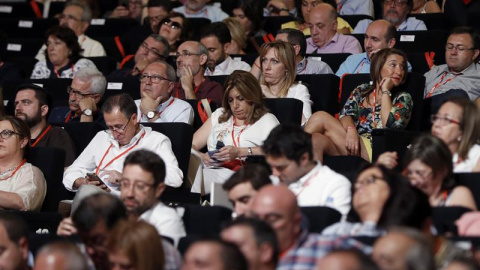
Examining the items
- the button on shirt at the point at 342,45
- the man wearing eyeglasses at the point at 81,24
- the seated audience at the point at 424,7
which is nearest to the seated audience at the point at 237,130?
the button on shirt at the point at 342,45

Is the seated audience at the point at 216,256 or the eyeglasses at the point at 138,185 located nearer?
the seated audience at the point at 216,256

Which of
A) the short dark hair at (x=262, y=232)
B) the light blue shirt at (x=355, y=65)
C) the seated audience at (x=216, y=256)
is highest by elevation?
the light blue shirt at (x=355, y=65)

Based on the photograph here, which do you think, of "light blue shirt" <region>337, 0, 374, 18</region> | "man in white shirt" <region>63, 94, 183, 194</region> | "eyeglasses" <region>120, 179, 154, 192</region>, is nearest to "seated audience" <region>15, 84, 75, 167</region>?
"man in white shirt" <region>63, 94, 183, 194</region>

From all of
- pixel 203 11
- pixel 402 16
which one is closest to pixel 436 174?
pixel 402 16

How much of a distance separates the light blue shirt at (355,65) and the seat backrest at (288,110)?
38.8 inches

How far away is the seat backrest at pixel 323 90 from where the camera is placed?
6676mm

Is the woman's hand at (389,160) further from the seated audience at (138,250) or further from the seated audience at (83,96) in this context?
the seated audience at (83,96)

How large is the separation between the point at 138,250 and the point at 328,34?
3.92 metres

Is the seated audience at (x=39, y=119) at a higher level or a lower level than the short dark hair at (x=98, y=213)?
higher

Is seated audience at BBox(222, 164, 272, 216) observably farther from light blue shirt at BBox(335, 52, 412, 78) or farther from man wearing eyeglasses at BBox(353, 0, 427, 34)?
man wearing eyeglasses at BBox(353, 0, 427, 34)

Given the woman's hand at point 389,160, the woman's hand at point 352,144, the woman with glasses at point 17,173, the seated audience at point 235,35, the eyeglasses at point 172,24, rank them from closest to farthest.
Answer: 1. the woman's hand at point 389,160
2. the woman with glasses at point 17,173
3. the woman's hand at point 352,144
4. the seated audience at point 235,35
5. the eyeglasses at point 172,24

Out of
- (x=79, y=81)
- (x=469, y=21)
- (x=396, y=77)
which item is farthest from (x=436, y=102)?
(x=79, y=81)

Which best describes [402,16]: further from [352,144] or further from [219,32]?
[352,144]

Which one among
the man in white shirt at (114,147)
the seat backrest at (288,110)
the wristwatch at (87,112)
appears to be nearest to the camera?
the man in white shirt at (114,147)
